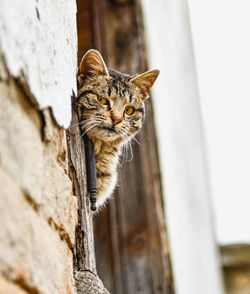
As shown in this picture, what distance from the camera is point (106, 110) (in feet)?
7.23

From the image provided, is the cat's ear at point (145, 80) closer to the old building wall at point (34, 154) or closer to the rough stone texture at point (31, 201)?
the old building wall at point (34, 154)

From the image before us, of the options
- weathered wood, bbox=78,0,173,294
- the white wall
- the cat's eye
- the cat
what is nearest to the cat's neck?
the cat

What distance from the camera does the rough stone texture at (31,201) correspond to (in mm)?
882

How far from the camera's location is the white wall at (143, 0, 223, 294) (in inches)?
151

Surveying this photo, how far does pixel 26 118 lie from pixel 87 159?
67 cm

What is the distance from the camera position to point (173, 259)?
3488mm

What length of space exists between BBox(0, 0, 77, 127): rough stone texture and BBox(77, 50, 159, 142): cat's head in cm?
48

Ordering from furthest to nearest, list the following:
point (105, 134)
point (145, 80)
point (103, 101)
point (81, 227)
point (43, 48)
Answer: point (145, 80), point (103, 101), point (105, 134), point (81, 227), point (43, 48)

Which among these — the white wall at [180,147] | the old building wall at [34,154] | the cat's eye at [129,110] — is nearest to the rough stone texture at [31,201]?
the old building wall at [34,154]

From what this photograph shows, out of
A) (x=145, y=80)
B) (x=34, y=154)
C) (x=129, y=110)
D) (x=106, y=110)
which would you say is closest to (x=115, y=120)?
(x=106, y=110)

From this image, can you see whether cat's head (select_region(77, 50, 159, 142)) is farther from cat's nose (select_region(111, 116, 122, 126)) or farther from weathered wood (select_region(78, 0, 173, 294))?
weathered wood (select_region(78, 0, 173, 294))

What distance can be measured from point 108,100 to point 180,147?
282 centimetres

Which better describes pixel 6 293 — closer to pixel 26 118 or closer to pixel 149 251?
pixel 26 118

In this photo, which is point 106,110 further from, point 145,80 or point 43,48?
point 43,48
